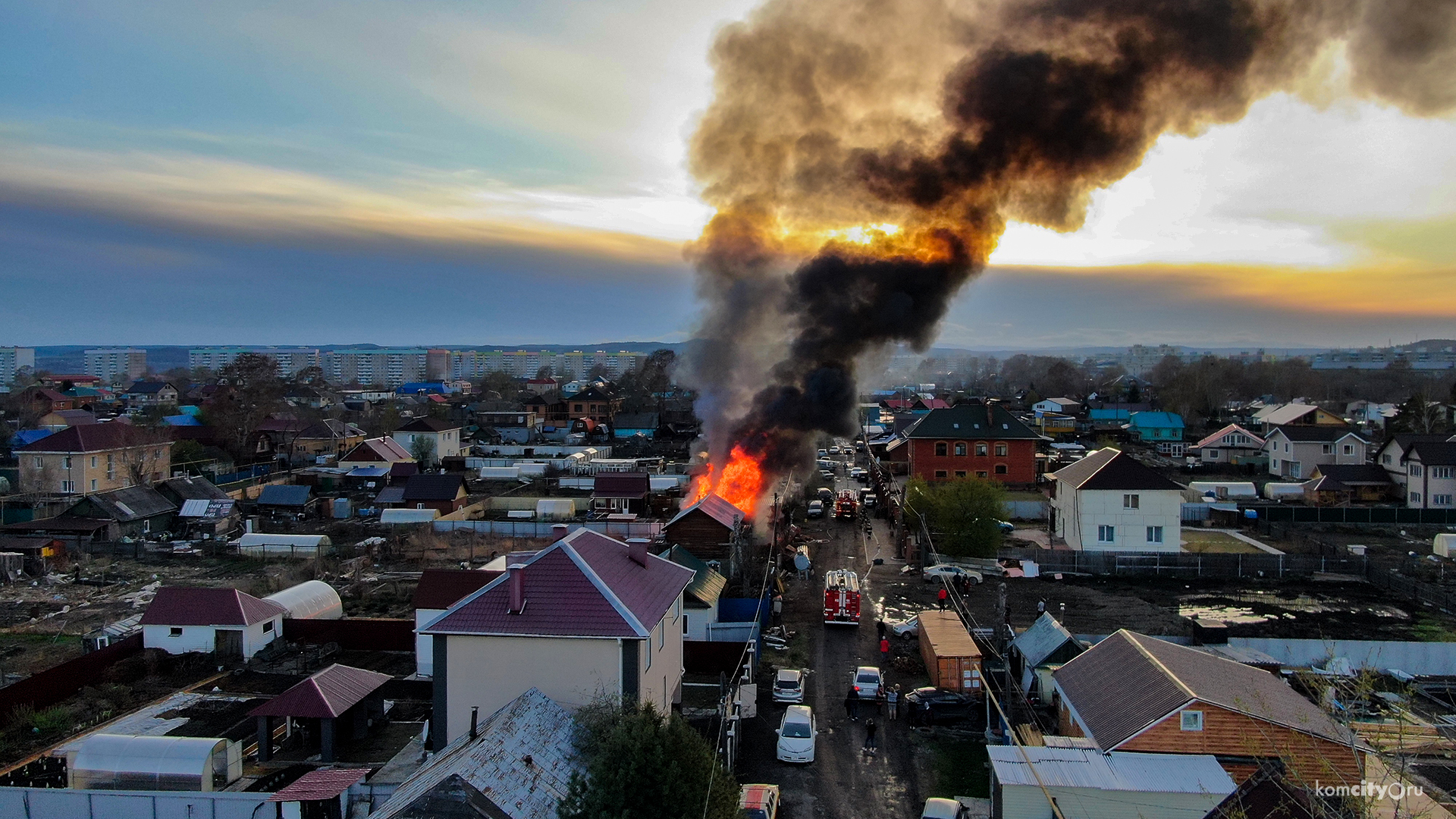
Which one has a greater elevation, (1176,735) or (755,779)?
(1176,735)

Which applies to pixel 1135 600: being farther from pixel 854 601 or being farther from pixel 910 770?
pixel 910 770

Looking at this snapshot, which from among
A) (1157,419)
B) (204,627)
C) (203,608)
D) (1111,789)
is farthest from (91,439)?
(1157,419)

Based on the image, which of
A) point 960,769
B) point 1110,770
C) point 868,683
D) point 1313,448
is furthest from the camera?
point 1313,448

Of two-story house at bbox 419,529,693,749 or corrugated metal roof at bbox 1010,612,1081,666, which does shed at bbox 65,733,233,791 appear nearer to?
two-story house at bbox 419,529,693,749

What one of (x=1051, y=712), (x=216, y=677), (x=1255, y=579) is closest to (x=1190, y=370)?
(x=1255, y=579)

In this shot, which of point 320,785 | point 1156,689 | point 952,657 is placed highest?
point 1156,689

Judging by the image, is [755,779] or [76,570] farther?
[76,570]

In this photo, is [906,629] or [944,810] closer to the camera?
[944,810]

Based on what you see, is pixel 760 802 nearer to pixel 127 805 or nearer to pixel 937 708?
pixel 937 708
